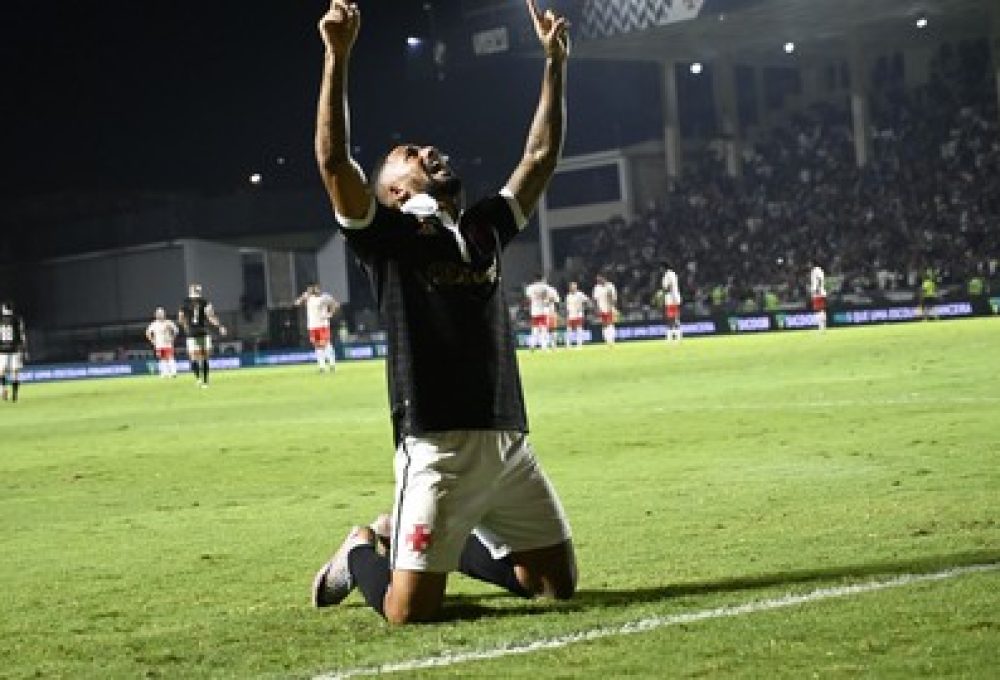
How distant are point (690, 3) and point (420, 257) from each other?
1880 inches

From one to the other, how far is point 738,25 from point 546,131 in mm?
52727

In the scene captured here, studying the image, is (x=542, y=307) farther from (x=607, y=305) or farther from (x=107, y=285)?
(x=107, y=285)

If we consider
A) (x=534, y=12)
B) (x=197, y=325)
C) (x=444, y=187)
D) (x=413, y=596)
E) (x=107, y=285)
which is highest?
(x=107, y=285)

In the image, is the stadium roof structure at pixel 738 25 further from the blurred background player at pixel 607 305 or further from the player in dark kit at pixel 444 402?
the player in dark kit at pixel 444 402

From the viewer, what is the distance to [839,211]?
197 ft

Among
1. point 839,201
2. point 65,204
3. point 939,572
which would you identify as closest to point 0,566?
point 939,572

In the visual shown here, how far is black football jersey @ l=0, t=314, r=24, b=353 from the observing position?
129ft

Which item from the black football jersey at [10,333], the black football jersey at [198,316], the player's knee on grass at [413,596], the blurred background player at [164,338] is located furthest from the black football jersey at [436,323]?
the blurred background player at [164,338]

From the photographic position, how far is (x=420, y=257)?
22.9ft

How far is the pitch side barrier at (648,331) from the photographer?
1961 inches

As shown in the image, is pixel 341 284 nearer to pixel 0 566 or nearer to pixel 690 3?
pixel 690 3

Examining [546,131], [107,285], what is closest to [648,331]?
[107,285]

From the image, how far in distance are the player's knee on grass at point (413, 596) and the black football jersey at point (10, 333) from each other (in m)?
33.9

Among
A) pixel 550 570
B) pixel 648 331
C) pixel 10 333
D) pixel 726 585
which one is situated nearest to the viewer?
pixel 550 570
